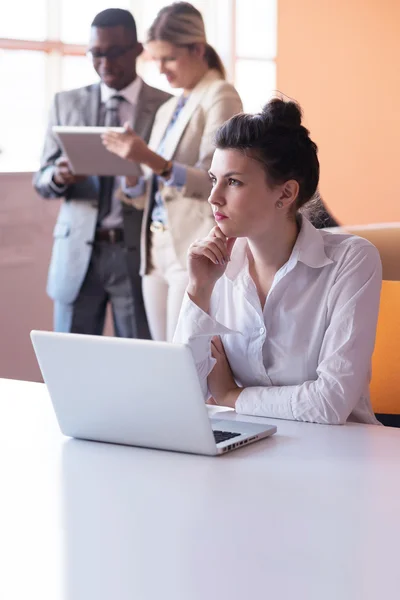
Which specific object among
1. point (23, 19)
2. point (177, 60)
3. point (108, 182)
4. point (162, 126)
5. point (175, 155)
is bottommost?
point (108, 182)

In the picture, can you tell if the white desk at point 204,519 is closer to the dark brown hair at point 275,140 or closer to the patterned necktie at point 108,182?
the dark brown hair at point 275,140

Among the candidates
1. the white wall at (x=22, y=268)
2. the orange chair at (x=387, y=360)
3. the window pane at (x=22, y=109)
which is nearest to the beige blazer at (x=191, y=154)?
the white wall at (x=22, y=268)

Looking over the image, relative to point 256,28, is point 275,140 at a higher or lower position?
lower

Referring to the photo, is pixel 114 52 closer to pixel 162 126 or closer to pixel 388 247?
pixel 162 126

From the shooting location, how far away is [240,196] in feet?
6.42

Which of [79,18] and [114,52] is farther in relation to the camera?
[79,18]

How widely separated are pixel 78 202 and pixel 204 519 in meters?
2.64

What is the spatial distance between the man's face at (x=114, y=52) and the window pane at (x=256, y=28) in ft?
5.07

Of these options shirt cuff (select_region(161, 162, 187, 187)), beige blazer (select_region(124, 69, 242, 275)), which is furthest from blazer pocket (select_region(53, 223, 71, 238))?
shirt cuff (select_region(161, 162, 187, 187))

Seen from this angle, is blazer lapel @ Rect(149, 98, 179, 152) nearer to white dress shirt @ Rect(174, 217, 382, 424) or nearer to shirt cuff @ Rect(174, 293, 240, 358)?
white dress shirt @ Rect(174, 217, 382, 424)

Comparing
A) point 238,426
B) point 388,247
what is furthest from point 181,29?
point 238,426

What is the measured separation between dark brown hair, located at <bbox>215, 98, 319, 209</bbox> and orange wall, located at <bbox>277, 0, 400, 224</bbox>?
10.5ft

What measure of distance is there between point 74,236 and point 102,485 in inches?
94.4

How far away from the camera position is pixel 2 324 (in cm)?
440
